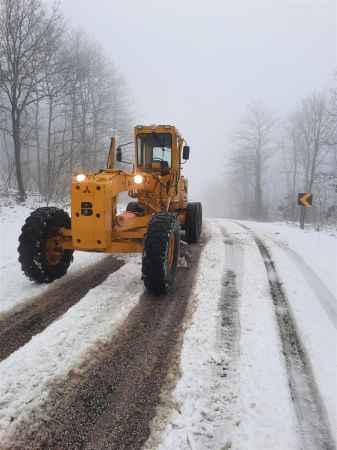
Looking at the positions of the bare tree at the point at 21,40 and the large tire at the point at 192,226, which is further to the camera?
the bare tree at the point at 21,40

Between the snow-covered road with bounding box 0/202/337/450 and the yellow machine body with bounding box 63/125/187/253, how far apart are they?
2.19 feet

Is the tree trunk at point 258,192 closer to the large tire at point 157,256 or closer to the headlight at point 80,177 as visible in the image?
the large tire at point 157,256

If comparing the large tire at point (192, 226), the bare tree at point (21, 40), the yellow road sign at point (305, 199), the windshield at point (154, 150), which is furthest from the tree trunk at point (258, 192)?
the windshield at point (154, 150)

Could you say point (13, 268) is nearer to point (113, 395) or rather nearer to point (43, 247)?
point (43, 247)

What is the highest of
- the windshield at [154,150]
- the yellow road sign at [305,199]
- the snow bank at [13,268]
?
the windshield at [154,150]

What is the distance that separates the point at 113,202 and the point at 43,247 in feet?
3.88

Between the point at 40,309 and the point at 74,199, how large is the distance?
4.92 ft

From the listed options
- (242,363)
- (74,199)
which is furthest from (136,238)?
(242,363)

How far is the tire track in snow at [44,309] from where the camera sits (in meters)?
3.19

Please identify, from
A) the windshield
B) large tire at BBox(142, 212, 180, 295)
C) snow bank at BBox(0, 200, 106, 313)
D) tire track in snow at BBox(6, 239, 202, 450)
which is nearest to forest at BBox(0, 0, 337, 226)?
the windshield

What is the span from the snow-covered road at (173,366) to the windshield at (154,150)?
2830 millimetres

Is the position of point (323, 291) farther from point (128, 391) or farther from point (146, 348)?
point (128, 391)

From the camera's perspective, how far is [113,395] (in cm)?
244

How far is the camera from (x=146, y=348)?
3.11 meters
